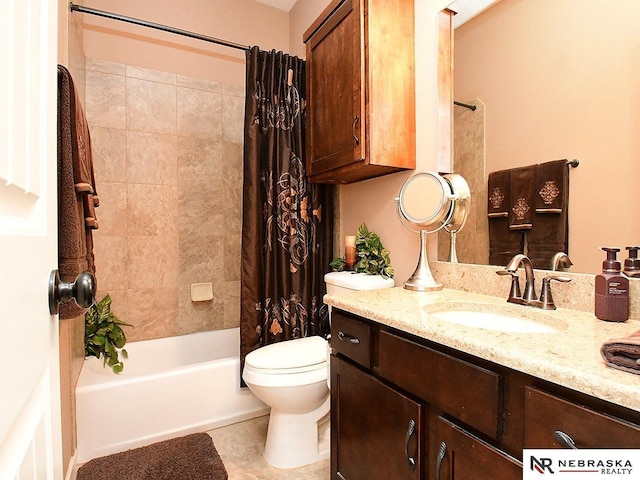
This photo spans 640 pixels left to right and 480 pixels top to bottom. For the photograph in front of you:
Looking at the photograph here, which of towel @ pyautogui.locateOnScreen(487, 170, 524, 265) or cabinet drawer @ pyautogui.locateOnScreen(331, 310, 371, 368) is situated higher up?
towel @ pyautogui.locateOnScreen(487, 170, 524, 265)

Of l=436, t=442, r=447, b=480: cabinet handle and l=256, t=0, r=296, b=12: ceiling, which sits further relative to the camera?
l=256, t=0, r=296, b=12: ceiling

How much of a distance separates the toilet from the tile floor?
42 mm

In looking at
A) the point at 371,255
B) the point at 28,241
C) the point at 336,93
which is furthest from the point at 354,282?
the point at 28,241

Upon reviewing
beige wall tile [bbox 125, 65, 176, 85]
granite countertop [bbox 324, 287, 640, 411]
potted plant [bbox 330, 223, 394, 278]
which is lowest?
granite countertop [bbox 324, 287, 640, 411]

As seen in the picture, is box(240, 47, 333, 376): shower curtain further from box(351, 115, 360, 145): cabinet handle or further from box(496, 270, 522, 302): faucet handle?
box(496, 270, 522, 302): faucet handle

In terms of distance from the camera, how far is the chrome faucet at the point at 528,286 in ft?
3.68

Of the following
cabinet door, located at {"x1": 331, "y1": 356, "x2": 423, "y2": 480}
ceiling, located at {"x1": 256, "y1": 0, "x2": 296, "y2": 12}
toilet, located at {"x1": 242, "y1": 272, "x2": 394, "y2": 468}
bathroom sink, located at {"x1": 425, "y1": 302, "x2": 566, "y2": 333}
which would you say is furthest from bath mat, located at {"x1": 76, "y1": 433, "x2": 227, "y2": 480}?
ceiling, located at {"x1": 256, "y1": 0, "x2": 296, "y2": 12}

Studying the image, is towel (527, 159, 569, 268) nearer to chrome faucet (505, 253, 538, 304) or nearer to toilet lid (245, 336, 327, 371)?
chrome faucet (505, 253, 538, 304)

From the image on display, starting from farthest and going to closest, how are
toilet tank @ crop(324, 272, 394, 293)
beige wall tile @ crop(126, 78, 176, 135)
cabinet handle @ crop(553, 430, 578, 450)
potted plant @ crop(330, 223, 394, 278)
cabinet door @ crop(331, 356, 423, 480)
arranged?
beige wall tile @ crop(126, 78, 176, 135) < potted plant @ crop(330, 223, 394, 278) < toilet tank @ crop(324, 272, 394, 293) < cabinet door @ crop(331, 356, 423, 480) < cabinet handle @ crop(553, 430, 578, 450)

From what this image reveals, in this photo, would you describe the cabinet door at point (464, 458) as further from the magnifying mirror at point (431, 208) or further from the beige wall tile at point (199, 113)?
the beige wall tile at point (199, 113)

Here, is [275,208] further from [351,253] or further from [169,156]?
[169,156]

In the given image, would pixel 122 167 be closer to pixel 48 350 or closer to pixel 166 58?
pixel 166 58

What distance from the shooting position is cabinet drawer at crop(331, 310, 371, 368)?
117cm

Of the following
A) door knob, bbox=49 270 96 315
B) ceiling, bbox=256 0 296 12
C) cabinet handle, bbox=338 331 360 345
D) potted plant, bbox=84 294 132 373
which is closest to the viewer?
door knob, bbox=49 270 96 315
